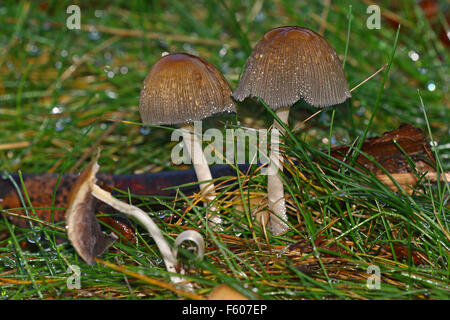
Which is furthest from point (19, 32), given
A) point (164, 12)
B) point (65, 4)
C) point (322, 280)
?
point (322, 280)

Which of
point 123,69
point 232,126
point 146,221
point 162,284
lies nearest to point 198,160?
point 232,126

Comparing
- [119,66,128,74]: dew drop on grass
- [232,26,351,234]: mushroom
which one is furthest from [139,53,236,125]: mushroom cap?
[119,66,128,74]: dew drop on grass

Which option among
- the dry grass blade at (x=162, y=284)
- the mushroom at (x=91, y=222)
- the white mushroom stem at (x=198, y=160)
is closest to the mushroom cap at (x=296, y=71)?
the white mushroom stem at (x=198, y=160)

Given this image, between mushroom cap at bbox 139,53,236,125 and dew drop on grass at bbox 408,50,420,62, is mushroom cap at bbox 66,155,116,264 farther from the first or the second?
dew drop on grass at bbox 408,50,420,62

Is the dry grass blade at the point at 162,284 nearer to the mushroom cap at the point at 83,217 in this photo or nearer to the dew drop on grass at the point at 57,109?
the mushroom cap at the point at 83,217

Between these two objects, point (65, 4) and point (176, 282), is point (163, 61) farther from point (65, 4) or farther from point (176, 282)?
point (65, 4)
